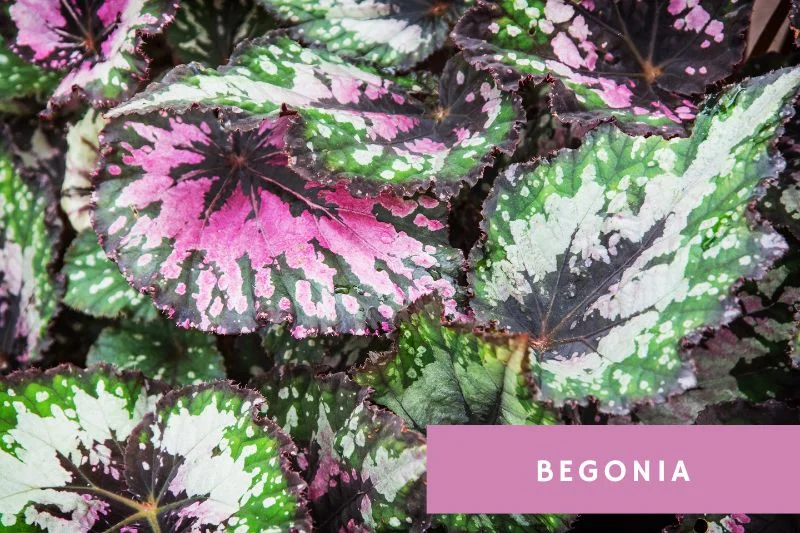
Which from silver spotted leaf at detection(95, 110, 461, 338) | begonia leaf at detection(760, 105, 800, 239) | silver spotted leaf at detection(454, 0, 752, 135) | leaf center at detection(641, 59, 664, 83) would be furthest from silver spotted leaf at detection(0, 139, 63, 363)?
begonia leaf at detection(760, 105, 800, 239)

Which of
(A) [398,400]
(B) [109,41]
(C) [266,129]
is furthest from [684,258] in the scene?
(B) [109,41]

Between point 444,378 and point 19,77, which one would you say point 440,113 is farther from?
point 19,77

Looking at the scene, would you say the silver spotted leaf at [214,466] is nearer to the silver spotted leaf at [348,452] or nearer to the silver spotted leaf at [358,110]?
the silver spotted leaf at [348,452]

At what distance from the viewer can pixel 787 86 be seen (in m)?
0.75

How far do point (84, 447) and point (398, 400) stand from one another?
1.27ft

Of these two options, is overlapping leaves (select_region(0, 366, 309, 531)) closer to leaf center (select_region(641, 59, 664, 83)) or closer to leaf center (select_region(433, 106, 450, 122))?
leaf center (select_region(433, 106, 450, 122))

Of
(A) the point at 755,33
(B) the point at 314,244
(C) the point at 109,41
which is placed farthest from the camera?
(A) the point at 755,33

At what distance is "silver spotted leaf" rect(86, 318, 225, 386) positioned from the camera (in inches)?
45.6

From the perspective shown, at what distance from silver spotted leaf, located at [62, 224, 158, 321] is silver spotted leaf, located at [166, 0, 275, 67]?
13.7 inches

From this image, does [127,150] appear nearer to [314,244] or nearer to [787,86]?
[314,244]

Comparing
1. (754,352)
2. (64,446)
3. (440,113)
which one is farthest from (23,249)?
(754,352)

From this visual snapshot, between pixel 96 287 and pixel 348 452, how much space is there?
57 cm

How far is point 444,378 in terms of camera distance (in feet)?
2.69

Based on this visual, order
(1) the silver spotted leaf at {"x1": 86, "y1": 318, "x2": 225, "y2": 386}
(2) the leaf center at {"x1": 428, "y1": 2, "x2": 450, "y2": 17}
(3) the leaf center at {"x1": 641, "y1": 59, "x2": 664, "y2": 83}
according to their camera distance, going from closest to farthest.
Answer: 1. (3) the leaf center at {"x1": 641, "y1": 59, "x2": 664, "y2": 83}
2. (2) the leaf center at {"x1": 428, "y1": 2, "x2": 450, "y2": 17}
3. (1) the silver spotted leaf at {"x1": 86, "y1": 318, "x2": 225, "y2": 386}
